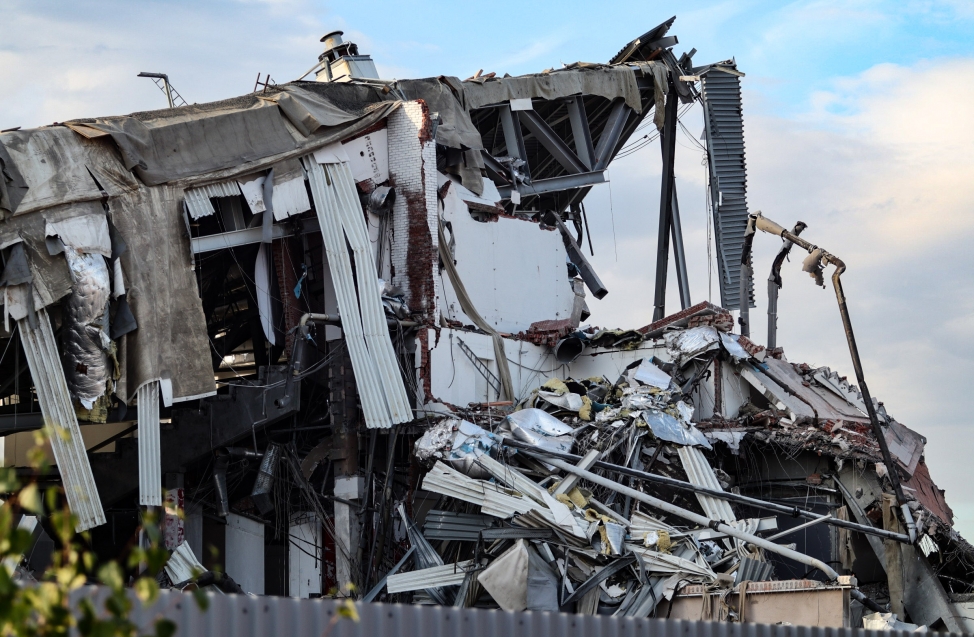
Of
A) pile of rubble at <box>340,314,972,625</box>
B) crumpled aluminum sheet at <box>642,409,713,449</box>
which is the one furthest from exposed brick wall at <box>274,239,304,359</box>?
crumpled aluminum sheet at <box>642,409,713,449</box>

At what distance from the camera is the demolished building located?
17500 mm

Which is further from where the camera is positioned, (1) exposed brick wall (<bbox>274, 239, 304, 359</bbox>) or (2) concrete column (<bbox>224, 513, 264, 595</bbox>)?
(1) exposed brick wall (<bbox>274, 239, 304, 359</bbox>)

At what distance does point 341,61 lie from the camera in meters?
27.3

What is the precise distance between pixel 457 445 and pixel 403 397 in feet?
4.56

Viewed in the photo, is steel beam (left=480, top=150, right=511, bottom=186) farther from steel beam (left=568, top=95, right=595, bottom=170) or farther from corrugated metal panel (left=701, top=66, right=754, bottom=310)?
corrugated metal panel (left=701, top=66, right=754, bottom=310)

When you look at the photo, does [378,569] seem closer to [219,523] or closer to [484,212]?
[219,523]

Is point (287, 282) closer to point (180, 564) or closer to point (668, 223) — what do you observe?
point (180, 564)

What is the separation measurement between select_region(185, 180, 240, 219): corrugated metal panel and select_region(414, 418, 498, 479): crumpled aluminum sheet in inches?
199

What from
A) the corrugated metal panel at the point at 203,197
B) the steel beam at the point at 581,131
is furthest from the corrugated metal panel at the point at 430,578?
the steel beam at the point at 581,131

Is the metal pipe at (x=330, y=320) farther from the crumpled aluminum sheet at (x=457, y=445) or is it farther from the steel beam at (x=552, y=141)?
the steel beam at (x=552, y=141)

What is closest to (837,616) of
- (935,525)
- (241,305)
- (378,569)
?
(935,525)

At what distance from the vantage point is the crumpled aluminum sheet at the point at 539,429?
1962 centimetres

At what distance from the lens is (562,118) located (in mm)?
29266

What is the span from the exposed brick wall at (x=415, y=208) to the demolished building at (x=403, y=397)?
0.04 m
